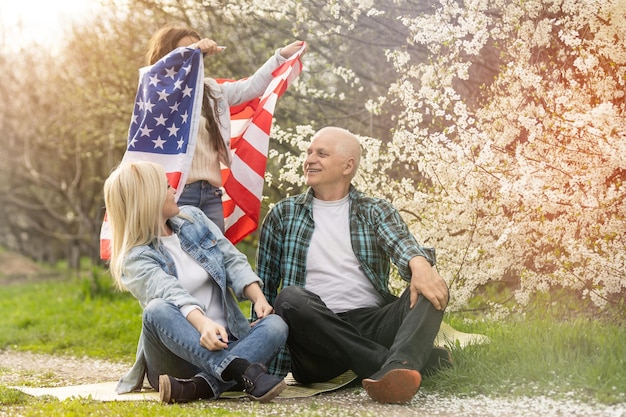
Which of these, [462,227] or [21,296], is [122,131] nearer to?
[21,296]

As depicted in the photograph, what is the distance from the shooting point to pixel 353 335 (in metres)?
3.71

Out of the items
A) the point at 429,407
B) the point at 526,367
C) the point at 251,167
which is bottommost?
the point at 429,407

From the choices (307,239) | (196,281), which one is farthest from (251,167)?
(196,281)

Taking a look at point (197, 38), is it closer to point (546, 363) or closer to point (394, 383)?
point (394, 383)

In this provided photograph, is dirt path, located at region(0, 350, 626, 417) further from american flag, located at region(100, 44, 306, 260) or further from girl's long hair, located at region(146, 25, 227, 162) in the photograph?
girl's long hair, located at region(146, 25, 227, 162)

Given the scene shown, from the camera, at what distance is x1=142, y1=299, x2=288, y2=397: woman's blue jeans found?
138 inches

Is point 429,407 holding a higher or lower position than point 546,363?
lower

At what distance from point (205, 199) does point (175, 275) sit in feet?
2.69

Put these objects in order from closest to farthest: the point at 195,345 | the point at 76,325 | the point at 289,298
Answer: the point at 195,345 → the point at 289,298 → the point at 76,325

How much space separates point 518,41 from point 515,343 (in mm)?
1763

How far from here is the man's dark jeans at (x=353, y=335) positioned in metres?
3.57

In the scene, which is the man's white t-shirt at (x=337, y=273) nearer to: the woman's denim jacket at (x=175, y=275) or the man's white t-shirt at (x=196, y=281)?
the woman's denim jacket at (x=175, y=275)

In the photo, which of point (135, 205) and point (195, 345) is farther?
point (135, 205)

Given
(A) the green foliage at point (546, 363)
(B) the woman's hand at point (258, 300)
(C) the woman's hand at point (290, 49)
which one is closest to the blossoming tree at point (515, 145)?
(A) the green foliage at point (546, 363)
